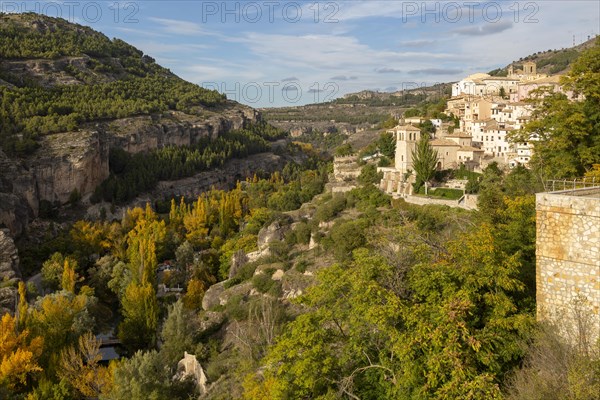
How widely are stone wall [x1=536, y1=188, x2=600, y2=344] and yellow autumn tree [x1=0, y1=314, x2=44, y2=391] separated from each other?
60.3ft

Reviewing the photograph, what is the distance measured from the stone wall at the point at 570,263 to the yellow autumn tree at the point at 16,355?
1838cm

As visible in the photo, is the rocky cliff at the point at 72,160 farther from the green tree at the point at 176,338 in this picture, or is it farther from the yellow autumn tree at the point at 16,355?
the green tree at the point at 176,338

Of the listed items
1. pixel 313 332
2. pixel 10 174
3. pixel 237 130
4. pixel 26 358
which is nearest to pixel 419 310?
pixel 313 332

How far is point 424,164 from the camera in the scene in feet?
108

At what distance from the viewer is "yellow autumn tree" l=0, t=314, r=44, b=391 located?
62.6 feet

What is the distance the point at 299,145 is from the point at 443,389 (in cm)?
8793

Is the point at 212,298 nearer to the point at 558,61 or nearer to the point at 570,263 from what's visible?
the point at 570,263

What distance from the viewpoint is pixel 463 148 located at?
3656 centimetres

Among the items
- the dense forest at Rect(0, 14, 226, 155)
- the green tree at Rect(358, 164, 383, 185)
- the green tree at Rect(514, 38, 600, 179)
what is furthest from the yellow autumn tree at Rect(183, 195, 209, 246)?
the green tree at Rect(514, 38, 600, 179)

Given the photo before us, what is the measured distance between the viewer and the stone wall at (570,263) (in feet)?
26.9

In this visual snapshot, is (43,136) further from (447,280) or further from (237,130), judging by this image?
(447,280)

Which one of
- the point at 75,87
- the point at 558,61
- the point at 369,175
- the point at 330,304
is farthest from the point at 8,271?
the point at 558,61

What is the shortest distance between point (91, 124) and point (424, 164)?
4606cm

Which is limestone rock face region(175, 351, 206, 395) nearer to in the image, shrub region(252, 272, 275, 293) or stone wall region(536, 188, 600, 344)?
shrub region(252, 272, 275, 293)
